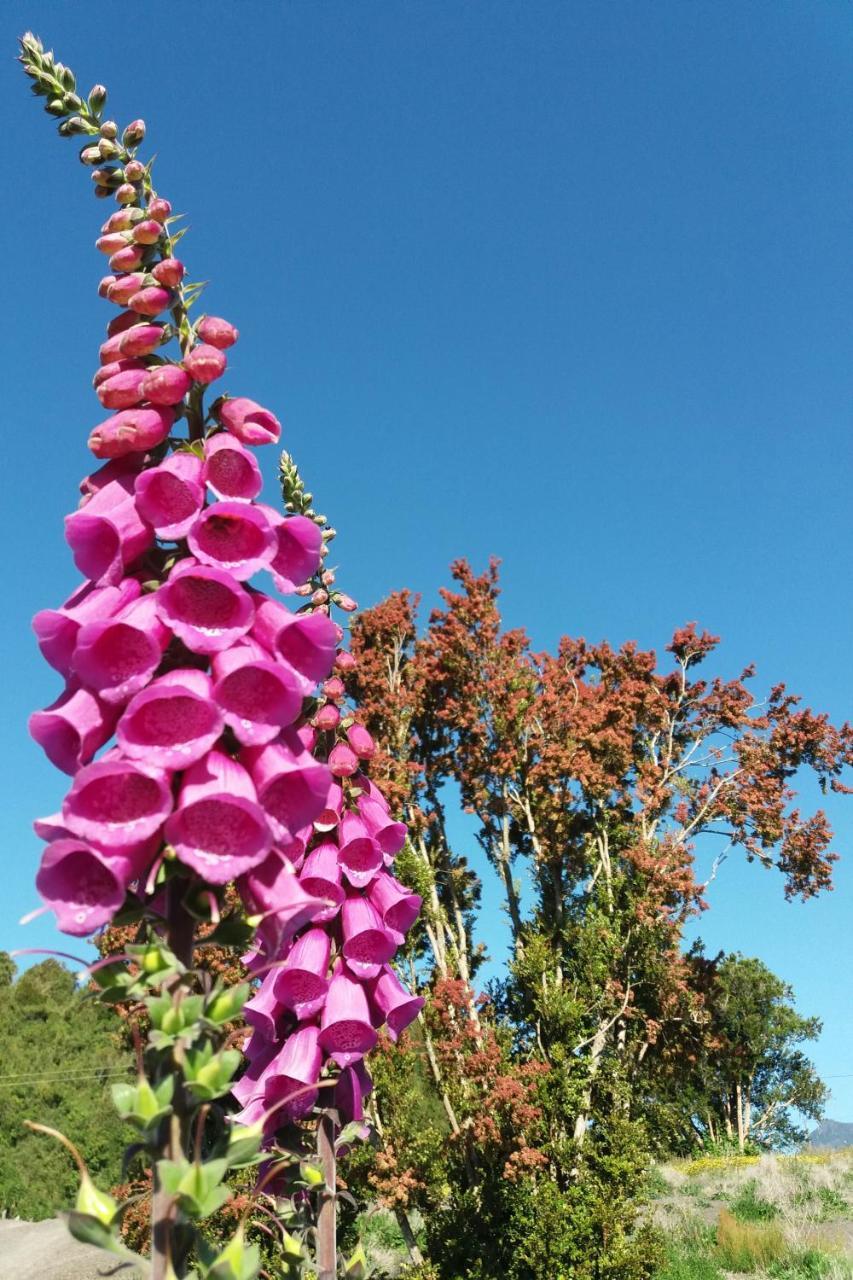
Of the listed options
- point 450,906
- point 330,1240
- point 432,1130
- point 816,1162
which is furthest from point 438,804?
point 816,1162

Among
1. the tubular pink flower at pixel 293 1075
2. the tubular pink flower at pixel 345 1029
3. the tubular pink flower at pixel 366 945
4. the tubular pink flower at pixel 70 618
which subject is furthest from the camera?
the tubular pink flower at pixel 366 945

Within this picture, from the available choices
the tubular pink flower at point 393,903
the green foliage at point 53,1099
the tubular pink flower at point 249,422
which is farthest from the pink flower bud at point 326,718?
the green foliage at point 53,1099

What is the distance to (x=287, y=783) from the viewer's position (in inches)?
88.8

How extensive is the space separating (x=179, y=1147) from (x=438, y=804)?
14324 mm

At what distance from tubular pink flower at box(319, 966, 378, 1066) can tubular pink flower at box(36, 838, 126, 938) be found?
1.67 meters

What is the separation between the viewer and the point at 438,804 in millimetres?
16125

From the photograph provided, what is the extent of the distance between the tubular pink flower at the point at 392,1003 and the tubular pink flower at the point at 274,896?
167cm

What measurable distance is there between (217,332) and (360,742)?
2032 millimetres

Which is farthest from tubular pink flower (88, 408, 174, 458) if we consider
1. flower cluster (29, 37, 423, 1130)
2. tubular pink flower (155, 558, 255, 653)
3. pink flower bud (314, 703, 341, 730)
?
pink flower bud (314, 703, 341, 730)

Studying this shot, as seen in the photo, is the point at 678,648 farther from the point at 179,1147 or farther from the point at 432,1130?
the point at 179,1147

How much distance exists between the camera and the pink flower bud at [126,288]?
2.66 metres

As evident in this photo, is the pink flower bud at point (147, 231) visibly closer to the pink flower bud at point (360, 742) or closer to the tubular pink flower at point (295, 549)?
the tubular pink flower at point (295, 549)

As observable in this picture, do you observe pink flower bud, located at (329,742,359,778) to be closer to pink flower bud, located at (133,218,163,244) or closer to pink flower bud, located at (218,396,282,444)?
pink flower bud, located at (218,396,282,444)

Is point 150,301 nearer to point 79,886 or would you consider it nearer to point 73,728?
point 73,728
